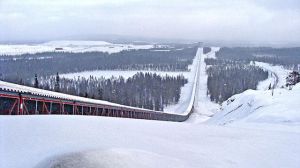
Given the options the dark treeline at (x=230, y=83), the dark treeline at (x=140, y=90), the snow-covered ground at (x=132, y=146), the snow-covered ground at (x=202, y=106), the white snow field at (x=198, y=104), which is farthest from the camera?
the dark treeline at (x=230, y=83)

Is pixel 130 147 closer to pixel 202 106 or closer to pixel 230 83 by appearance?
pixel 202 106

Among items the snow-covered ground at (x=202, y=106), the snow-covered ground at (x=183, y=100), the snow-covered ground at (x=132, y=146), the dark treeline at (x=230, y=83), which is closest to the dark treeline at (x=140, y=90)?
the snow-covered ground at (x=183, y=100)

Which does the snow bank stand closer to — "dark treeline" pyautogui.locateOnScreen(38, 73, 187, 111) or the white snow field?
the white snow field

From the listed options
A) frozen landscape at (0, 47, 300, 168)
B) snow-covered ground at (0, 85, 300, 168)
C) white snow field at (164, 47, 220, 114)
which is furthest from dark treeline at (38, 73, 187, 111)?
snow-covered ground at (0, 85, 300, 168)

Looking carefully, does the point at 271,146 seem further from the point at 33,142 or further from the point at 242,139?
the point at 33,142

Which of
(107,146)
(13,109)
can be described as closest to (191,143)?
(107,146)

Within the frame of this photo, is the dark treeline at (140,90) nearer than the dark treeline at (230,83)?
Yes

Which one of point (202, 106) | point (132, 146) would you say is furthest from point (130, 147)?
point (202, 106)

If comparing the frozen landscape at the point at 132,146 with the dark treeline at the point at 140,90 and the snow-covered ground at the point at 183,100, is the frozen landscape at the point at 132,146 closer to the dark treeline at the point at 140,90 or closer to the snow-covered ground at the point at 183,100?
the snow-covered ground at the point at 183,100

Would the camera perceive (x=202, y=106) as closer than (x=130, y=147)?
No

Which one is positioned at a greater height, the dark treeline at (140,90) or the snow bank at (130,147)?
the snow bank at (130,147)

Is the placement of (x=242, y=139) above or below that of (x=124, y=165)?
below
